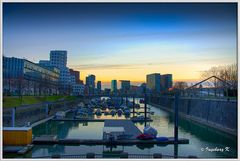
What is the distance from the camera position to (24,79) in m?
39.4

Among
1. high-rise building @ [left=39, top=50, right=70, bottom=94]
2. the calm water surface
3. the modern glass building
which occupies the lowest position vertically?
the calm water surface

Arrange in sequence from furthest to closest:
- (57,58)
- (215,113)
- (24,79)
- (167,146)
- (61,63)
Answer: (61,63), (57,58), (24,79), (215,113), (167,146)

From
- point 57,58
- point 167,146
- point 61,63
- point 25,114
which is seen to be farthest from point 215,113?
point 57,58

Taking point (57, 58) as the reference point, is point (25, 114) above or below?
below

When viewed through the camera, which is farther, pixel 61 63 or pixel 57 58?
pixel 61 63

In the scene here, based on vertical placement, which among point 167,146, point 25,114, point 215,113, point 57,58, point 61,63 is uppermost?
point 57,58

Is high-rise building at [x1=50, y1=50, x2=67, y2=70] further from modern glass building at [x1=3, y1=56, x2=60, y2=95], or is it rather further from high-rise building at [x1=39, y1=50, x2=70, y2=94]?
modern glass building at [x1=3, y1=56, x2=60, y2=95]

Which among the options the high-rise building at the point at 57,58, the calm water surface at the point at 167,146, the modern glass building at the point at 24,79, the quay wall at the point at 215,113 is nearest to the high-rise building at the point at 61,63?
the high-rise building at the point at 57,58

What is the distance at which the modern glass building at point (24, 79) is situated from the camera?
35.3 metres

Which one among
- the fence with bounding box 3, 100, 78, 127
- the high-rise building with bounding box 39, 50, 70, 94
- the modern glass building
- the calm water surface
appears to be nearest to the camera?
the calm water surface

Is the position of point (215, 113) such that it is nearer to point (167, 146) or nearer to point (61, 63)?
point (167, 146)

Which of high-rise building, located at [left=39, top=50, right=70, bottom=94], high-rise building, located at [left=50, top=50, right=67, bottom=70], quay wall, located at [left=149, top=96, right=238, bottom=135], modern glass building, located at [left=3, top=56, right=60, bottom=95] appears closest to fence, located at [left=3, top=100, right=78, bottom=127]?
modern glass building, located at [left=3, top=56, right=60, bottom=95]

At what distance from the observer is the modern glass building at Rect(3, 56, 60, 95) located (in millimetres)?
35312

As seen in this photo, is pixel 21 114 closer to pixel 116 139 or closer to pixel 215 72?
pixel 116 139
